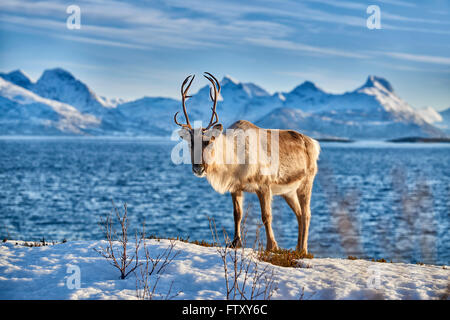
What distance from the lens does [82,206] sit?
171 ft

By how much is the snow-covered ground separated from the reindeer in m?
1.51

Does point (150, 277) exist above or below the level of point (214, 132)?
below

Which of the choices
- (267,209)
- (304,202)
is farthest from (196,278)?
(304,202)

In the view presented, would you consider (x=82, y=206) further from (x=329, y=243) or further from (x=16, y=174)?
(x=16, y=174)

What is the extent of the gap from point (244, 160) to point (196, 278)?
326 cm

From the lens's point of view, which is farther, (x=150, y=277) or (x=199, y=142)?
(x=199, y=142)

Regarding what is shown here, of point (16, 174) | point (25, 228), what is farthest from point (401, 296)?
point (16, 174)

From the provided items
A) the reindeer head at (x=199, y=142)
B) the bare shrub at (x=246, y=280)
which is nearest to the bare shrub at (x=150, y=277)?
the bare shrub at (x=246, y=280)

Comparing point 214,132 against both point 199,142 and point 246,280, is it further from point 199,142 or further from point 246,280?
point 246,280

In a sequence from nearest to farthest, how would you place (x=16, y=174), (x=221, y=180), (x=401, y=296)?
(x=401, y=296)
(x=221, y=180)
(x=16, y=174)

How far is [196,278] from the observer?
7949 millimetres

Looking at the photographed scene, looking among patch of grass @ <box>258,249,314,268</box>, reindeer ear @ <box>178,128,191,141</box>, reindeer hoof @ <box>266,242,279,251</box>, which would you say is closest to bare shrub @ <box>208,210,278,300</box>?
patch of grass @ <box>258,249,314,268</box>
